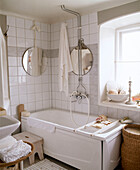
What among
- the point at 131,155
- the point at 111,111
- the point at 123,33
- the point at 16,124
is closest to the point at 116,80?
the point at 111,111

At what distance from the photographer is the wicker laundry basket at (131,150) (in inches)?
91.0

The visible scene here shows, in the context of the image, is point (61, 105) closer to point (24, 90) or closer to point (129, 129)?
point (24, 90)

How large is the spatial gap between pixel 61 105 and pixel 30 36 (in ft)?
5.13

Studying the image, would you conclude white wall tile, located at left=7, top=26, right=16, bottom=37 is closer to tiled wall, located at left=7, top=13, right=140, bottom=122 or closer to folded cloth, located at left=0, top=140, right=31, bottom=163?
tiled wall, located at left=7, top=13, right=140, bottom=122

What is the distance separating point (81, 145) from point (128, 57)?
175cm

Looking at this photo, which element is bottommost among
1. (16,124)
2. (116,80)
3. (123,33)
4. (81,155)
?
(81,155)

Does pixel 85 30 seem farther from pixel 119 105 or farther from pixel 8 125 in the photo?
pixel 8 125

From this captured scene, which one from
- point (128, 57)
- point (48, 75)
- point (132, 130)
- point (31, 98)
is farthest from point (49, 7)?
point (132, 130)

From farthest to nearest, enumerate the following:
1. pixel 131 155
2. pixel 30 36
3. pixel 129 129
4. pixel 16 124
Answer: pixel 30 36 < pixel 129 129 < pixel 131 155 < pixel 16 124

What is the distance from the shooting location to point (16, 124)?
1.50 m

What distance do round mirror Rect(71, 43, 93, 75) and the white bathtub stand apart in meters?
0.92

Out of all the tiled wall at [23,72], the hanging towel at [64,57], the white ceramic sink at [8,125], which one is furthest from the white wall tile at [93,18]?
the white ceramic sink at [8,125]

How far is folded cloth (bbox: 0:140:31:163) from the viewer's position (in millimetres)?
1563

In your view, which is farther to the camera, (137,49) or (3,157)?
(137,49)
